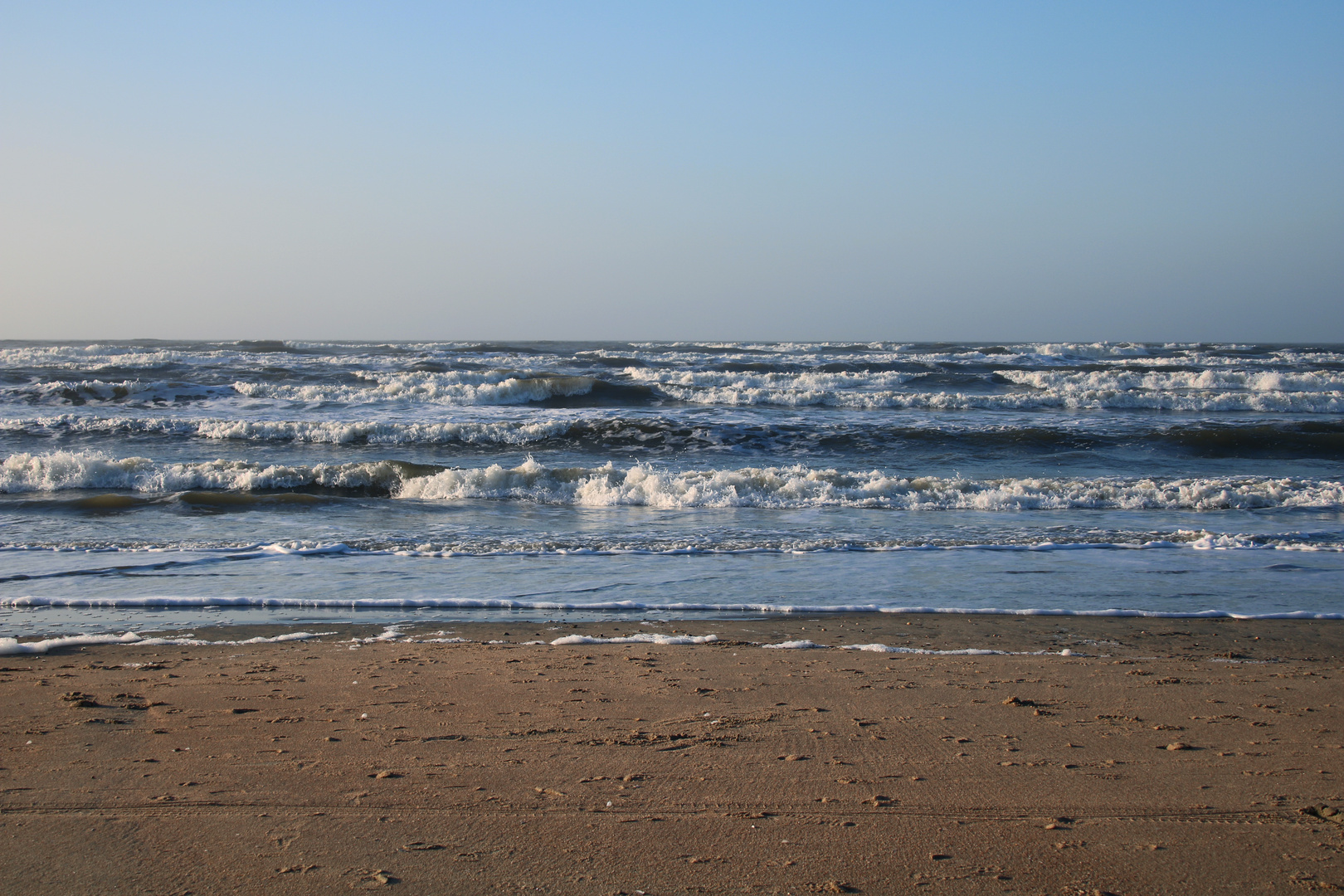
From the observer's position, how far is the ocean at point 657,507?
611 centimetres

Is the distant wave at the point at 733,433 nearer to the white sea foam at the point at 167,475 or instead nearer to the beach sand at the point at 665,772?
the white sea foam at the point at 167,475

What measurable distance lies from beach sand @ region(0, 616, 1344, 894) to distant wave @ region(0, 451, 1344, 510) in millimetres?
5758

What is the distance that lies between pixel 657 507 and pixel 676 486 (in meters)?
0.49

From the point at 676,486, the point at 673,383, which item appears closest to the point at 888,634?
the point at 676,486

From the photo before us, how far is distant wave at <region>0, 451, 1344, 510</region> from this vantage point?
33.6 ft

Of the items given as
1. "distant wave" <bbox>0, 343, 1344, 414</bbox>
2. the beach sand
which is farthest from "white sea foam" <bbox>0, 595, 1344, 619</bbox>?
"distant wave" <bbox>0, 343, 1344, 414</bbox>

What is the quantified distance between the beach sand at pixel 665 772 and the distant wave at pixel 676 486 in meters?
5.76

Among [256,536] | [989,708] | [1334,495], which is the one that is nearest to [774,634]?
[989,708]

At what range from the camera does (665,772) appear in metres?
2.94

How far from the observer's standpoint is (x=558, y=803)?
2666 millimetres

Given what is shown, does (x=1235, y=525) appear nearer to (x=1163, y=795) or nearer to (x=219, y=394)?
(x=1163, y=795)

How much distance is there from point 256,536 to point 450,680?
541 cm

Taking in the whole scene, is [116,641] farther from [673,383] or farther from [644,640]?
[673,383]

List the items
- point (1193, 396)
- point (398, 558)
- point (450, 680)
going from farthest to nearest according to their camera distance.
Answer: point (1193, 396) → point (398, 558) → point (450, 680)
